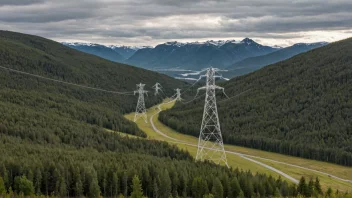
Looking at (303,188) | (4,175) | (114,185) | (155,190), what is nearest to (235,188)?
(303,188)

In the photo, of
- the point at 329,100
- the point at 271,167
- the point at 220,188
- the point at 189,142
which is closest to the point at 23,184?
the point at 220,188

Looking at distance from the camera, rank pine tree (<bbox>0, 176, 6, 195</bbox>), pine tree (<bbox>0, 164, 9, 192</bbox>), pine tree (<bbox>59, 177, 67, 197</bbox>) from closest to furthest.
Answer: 1. pine tree (<bbox>0, 176, 6, 195</bbox>)
2. pine tree (<bbox>59, 177, 67, 197</bbox>)
3. pine tree (<bbox>0, 164, 9, 192</bbox>)

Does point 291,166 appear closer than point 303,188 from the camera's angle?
No

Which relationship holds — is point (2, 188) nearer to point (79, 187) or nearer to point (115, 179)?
point (79, 187)

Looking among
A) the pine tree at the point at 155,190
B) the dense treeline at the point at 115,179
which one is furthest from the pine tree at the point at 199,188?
the pine tree at the point at 155,190

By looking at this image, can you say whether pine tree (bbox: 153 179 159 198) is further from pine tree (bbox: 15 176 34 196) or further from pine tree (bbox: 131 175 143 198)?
pine tree (bbox: 15 176 34 196)

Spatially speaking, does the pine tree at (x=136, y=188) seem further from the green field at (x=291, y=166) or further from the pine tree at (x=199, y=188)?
the green field at (x=291, y=166)

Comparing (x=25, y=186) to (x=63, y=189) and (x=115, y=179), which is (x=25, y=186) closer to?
(x=63, y=189)

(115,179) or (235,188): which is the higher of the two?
(235,188)

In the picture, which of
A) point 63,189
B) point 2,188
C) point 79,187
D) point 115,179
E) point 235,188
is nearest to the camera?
point 2,188

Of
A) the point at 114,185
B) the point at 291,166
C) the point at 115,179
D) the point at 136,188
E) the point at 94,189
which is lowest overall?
the point at 94,189

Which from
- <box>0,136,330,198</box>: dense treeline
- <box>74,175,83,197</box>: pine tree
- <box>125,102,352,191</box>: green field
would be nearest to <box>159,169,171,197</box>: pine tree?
<box>0,136,330,198</box>: dense treeline

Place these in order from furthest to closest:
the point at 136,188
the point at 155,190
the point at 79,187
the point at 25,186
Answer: the point at 155,190 → the point at 79,187 → the point at 136,188 → the point at 25,186

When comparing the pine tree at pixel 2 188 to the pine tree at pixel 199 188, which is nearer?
the pine tree at pixel 2 188
